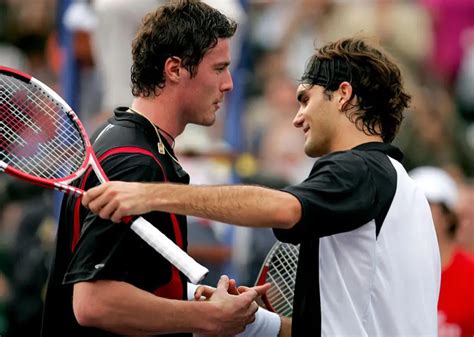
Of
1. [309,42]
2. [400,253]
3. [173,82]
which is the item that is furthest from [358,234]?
[309,42]

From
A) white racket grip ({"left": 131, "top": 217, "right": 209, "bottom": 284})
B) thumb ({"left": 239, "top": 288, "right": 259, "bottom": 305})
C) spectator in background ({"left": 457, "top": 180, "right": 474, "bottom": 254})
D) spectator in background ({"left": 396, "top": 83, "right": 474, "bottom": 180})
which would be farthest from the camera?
spectator in background ({"left": 396, "top": 83, "right": 474, "bottom": 180})

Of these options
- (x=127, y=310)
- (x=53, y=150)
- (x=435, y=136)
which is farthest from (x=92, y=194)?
(x=435, y=136)

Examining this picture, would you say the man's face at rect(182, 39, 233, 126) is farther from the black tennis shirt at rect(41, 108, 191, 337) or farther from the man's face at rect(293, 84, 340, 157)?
the man's face at rect(293, 84, 340, 157)

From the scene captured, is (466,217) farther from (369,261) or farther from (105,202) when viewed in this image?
(105,202)

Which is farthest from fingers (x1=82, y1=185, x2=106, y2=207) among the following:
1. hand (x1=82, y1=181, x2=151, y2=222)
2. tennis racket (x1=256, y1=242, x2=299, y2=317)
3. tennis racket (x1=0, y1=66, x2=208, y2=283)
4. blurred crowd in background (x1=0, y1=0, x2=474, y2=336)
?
blurred crowd in background (x1=0, y1=0, x2=474, y2=336)

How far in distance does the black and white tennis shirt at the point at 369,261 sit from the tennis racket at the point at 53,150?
1.47ft

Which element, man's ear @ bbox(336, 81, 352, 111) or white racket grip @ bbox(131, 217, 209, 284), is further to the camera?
man's ear @ bbox(336, 81, 352, 111)

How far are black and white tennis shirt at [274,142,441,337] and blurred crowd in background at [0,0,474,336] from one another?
2969 mm

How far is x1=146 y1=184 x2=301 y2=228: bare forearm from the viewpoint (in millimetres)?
4801

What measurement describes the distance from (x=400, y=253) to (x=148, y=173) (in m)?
1.07

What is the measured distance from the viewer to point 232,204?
4.82m

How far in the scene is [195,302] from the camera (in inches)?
202

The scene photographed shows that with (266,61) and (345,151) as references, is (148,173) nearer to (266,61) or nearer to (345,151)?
(345,151)

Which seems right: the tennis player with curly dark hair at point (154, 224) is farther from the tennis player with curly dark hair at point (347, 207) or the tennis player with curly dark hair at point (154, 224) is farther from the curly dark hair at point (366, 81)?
the curly dark hair at point (366, 81)
